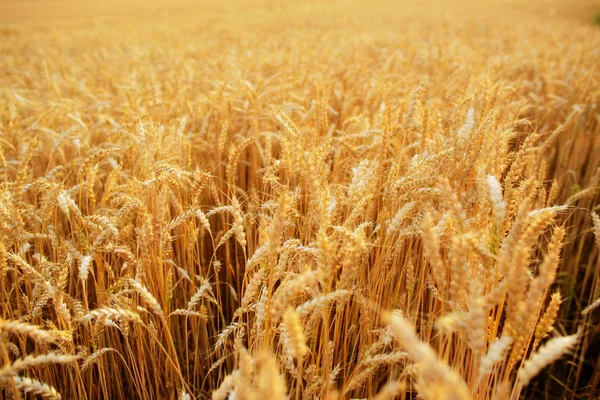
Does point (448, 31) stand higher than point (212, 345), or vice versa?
point (448, 31)

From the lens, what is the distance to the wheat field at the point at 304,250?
91 cm

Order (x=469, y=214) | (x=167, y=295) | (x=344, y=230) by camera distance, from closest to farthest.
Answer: (x=344, y=230)
(x=167, y=295)
(x=469, y=214)

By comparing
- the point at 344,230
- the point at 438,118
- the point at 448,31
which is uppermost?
the point at 448,31

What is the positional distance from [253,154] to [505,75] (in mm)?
2711

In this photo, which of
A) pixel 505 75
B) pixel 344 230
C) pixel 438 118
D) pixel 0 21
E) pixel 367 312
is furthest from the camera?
pixel 0 21

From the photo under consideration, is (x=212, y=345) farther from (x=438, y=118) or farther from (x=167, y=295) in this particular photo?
(x=438, y=118)

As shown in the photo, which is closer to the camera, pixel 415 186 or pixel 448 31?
pixel 415 186

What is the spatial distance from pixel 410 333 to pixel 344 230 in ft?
1.77

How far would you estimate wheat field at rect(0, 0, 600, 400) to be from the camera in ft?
2.97

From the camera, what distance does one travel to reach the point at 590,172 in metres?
2.67

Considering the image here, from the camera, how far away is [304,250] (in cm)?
122

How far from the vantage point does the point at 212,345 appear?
69.8 inches

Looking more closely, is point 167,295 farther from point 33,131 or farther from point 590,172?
point 590,172

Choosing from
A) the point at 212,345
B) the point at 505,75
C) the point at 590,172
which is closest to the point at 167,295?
the point at 212,345
